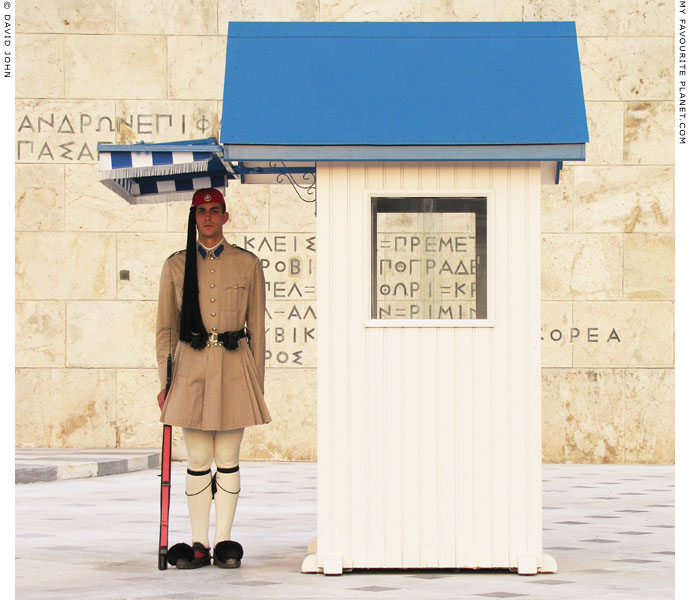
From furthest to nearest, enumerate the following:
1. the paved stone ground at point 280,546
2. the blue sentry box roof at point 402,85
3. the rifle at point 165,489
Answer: the rifle at point 165,489 < the blue sentry box roof at point 402,85 < the paved stone ground at point 280,546

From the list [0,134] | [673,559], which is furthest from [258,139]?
[673,559]

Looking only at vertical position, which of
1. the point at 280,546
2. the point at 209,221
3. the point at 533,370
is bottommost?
the point at 280,546

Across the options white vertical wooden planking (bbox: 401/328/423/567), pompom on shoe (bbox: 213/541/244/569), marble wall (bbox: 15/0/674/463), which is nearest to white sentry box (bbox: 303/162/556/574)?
white vertical wooden planking (bbox: 401/328/423/567)

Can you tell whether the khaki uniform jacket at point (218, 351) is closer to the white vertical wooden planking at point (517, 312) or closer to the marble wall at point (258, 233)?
the white vertical wooden planking at point (517, 312)

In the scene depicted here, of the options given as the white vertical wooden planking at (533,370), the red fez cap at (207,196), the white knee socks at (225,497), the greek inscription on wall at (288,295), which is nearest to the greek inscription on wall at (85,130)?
the greek inscription on wall at (288,295)

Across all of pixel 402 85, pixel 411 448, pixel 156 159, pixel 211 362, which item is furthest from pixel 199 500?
pixel 402 85

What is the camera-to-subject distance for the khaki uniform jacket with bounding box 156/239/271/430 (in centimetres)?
704

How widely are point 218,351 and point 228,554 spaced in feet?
3.52

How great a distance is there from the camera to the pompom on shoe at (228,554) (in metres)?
7.04

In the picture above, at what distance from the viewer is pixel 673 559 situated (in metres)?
7.50

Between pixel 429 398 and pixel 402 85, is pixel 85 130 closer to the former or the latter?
pixel 402 85

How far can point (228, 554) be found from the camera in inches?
277

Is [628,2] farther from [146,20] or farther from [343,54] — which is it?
[343,54]

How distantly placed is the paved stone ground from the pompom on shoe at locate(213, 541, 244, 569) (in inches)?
3.1
